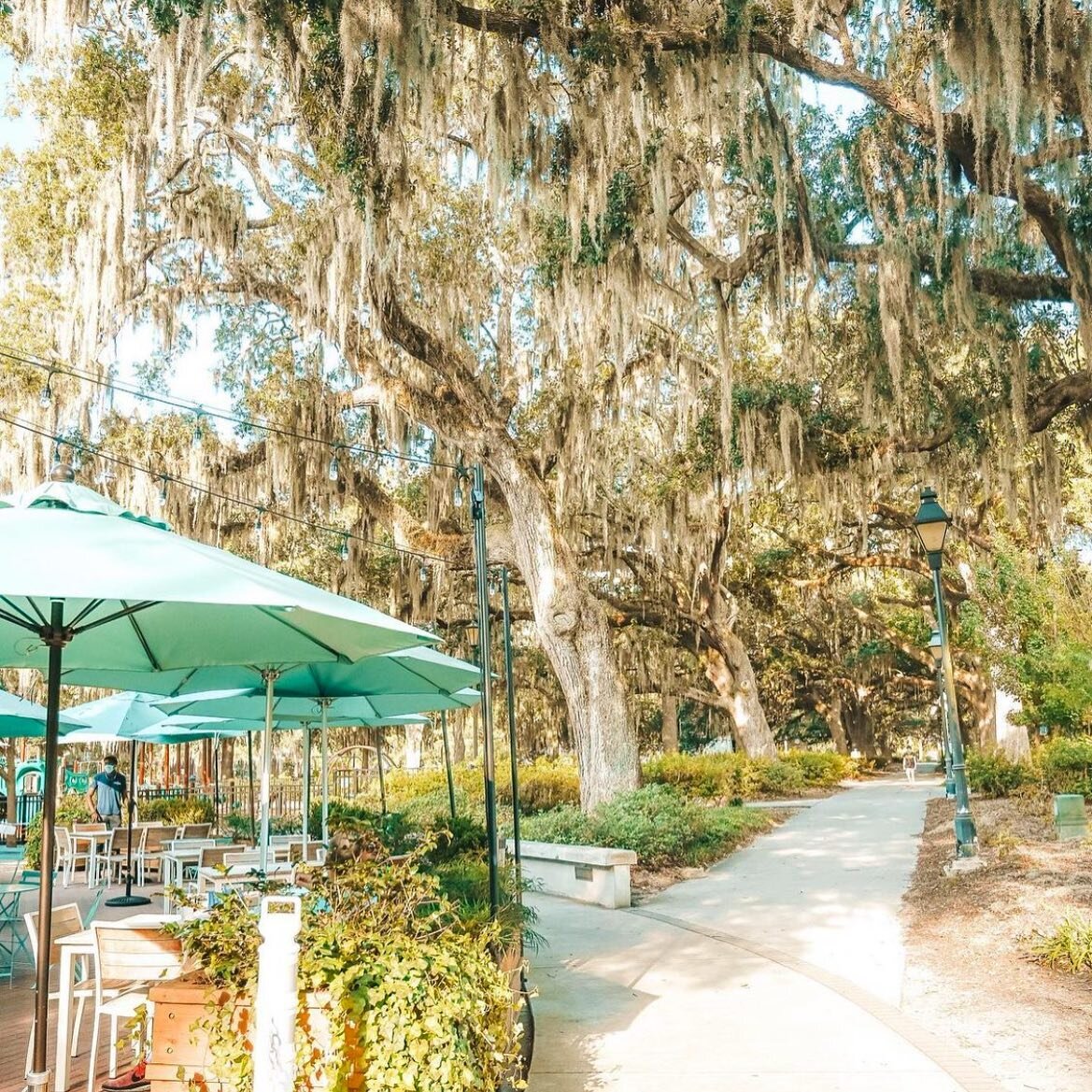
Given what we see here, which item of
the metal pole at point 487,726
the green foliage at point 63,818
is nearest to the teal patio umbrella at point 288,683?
the metal pole at point 487,726

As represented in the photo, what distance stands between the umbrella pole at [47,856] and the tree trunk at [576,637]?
8.94 meters

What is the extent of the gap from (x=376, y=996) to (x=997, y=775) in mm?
15926

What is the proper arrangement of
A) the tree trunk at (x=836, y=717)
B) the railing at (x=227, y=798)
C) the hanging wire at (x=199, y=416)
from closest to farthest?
1. the hanging wire at (x=199, y=416)
2. the railing at (x=227, y=798)
3. the tree trunk at (x=836, y=717)

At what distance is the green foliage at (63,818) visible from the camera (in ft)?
42.2

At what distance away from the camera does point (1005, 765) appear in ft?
54.6

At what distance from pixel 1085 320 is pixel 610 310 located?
458cm

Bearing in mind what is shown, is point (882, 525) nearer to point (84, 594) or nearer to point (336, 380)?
point (336, 380)

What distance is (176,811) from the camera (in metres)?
17.2

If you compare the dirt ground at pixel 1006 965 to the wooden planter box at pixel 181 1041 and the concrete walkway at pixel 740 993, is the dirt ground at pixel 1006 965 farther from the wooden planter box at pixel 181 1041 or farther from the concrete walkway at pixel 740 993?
the wooden planter box at pixel 181 1041

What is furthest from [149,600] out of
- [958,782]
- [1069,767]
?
[1069,767]

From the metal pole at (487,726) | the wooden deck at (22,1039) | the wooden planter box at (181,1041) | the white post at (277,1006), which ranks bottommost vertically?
the wooden deck at (22,1039)

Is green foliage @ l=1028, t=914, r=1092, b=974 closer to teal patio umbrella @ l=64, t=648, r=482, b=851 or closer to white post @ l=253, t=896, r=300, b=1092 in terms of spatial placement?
teal patio umbrella @ l=64, t=648, r=482, b=851

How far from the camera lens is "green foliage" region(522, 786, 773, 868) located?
35.6ft

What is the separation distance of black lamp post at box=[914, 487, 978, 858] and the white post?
811cm
